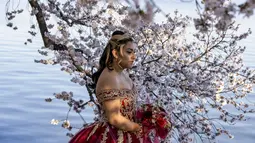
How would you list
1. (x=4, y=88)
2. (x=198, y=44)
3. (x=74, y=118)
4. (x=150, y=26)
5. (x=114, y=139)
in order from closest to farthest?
(x=114, y=139), (x=150, y=26), (x=198, y=44), (x=74, y=118), (x=4, y=88)

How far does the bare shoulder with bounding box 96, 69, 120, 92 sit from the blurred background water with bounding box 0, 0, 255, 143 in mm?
4887

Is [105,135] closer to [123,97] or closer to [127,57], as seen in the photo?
[123,97]

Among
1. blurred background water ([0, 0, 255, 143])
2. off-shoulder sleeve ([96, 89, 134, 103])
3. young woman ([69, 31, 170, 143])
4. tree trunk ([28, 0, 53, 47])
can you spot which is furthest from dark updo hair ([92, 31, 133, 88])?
blurred background water ([0, 0, 255, 143])

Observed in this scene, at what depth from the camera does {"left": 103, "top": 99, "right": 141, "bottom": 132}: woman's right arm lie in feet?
11.8

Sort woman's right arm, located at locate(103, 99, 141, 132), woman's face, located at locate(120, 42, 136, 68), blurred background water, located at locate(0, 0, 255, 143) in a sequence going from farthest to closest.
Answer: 1. blurred background water, located at locate(0, 0, 255, 143)
2. woman's face, located at locate(120, 42, 136, 68)
3. woman's right arm, located at locate(103, 99, 141, 132)

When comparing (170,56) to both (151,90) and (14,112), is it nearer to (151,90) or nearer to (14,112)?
(151,90)

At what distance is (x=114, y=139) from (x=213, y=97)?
8.21ft

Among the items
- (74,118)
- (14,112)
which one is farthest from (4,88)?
(74,118)

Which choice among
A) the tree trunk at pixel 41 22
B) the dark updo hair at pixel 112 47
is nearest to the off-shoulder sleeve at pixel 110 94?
the dark updo hair at pixel 112 47

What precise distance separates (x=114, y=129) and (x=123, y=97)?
9.0 inches

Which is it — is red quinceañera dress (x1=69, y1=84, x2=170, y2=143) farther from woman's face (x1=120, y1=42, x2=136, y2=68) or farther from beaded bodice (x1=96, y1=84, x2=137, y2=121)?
woman's face (x1=120, y1=42, x2=136, y2=68)

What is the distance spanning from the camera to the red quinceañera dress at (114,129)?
11.9 ft

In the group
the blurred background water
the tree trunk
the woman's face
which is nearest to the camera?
the woman's face

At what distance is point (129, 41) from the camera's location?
377 centimetres
